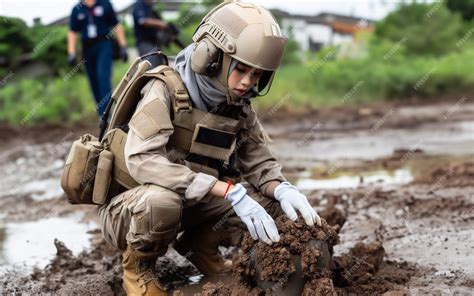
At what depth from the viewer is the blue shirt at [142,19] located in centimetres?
967

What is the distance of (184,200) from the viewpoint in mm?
3523

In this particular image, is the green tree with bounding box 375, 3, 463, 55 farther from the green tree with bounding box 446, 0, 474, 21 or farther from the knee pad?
the knee pad

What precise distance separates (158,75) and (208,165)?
0.55m

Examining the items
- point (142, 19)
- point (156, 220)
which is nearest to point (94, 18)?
point (142, 19)

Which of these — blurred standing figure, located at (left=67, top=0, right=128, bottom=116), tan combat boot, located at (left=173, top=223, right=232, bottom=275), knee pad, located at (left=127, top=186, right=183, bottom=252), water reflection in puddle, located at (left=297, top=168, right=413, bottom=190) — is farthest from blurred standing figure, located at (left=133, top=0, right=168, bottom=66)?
knee pad, located at (left=127, top=186, right=183, bottom=252)

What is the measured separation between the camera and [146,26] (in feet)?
31.9

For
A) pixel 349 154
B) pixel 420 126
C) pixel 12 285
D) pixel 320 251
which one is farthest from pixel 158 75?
pixel 420 126

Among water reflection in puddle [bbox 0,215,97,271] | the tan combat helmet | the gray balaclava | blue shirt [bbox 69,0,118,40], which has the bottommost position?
water reflection in puddle [bbox 0,215,97,271]

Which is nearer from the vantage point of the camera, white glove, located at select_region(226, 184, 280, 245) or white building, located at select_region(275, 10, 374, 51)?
white glove, located at select_region(226, 184, 280, 245)

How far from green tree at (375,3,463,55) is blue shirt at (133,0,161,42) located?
12499mm

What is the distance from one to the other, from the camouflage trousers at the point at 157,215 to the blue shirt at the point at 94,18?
4.99 m

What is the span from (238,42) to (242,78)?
0.18m

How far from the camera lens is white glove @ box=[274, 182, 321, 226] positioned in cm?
338

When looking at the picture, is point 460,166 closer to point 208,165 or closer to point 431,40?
point 208,165
